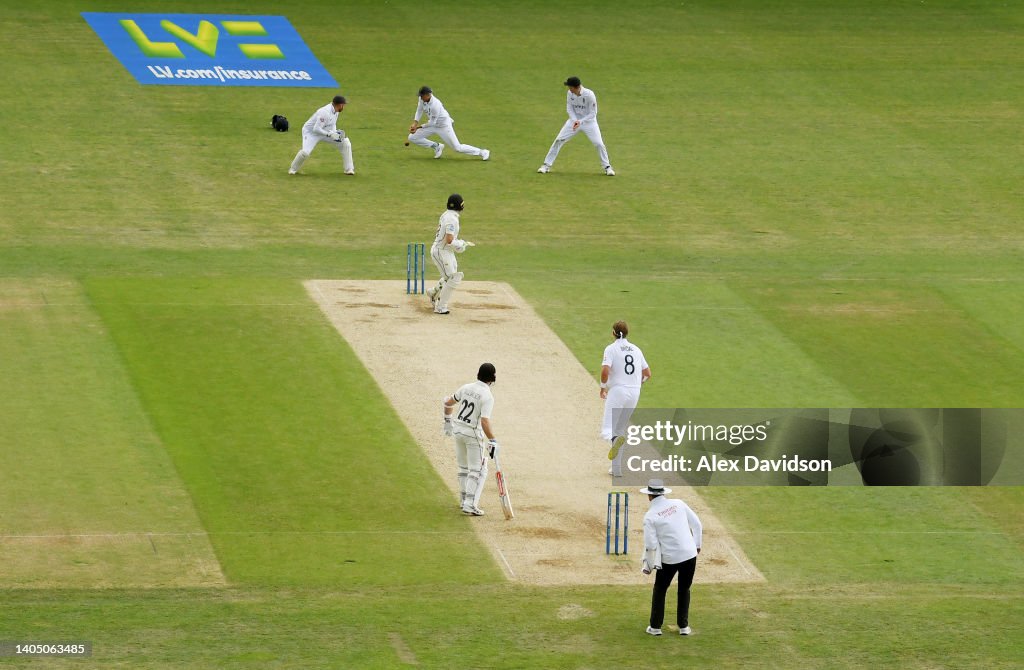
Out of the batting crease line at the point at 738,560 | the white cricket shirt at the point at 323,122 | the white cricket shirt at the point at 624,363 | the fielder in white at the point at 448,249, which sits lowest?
the batting crease line at the point at 738,560

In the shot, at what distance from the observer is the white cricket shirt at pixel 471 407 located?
20.8 meters

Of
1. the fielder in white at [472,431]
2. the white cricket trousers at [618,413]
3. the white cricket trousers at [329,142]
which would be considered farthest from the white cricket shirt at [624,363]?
the white cricket trousers at [329,142]

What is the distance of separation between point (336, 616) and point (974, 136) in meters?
29.3

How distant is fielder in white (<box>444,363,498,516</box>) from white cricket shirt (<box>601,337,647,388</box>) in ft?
6.98

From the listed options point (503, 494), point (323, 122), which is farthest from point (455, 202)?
point (323, 122)

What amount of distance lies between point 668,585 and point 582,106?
70.2ft

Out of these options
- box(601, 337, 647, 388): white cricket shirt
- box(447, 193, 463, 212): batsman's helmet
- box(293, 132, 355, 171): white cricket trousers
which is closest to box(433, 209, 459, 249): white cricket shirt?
box(447, 193, 463, 212): batsman's helmet

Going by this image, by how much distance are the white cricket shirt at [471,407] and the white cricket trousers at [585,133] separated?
59.2 feet

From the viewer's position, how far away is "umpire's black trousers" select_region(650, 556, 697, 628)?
17891mm

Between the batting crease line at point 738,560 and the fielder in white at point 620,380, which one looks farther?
the fielder in white at point 620,380

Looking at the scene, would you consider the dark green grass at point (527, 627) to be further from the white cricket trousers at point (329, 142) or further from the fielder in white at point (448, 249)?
the white cricket trousers at point (329, 142)

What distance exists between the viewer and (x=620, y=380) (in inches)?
893

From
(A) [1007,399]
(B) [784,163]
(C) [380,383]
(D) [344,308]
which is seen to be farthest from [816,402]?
(B) [784,163]

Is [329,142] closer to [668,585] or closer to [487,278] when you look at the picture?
[487,278]
